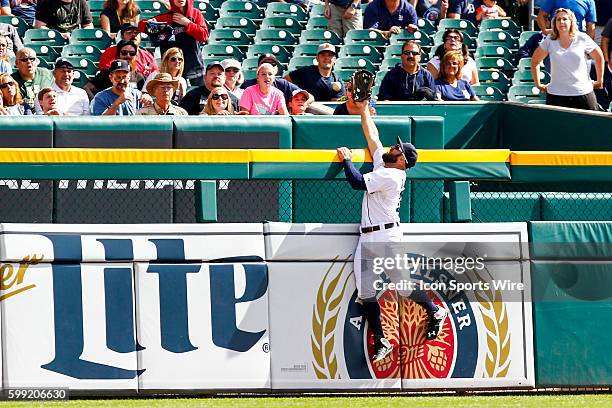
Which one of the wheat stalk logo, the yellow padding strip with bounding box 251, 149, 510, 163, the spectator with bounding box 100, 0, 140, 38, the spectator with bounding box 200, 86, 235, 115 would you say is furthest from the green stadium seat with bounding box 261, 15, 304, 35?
the wheat stalk logo

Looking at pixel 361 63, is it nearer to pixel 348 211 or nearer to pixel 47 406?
pixel 348 211

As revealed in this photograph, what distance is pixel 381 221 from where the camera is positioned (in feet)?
27.4

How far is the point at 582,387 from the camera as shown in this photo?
8531 mm

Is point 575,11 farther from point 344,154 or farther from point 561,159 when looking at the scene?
point 344,154

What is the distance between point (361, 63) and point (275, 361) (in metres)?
7.54

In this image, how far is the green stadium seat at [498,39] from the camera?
16.4 metres

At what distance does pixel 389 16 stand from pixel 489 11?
6.07ft

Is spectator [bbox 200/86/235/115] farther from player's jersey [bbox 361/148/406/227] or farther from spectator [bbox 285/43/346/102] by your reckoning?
player's jersey [bbox 361/148/406/227]

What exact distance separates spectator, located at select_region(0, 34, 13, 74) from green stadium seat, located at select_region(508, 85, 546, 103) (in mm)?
5662

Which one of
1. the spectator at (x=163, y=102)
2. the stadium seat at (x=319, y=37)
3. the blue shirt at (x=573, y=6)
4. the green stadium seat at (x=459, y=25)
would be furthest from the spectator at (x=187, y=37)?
the blue shirt at (x=573, y=6)

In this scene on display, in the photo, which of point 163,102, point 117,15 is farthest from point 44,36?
point 163,102

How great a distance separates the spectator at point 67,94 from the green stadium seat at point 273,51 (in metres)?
3.50

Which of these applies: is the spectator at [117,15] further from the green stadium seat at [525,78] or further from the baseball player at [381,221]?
the baseball player at [381,221]

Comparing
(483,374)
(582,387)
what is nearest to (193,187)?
(483,374)
